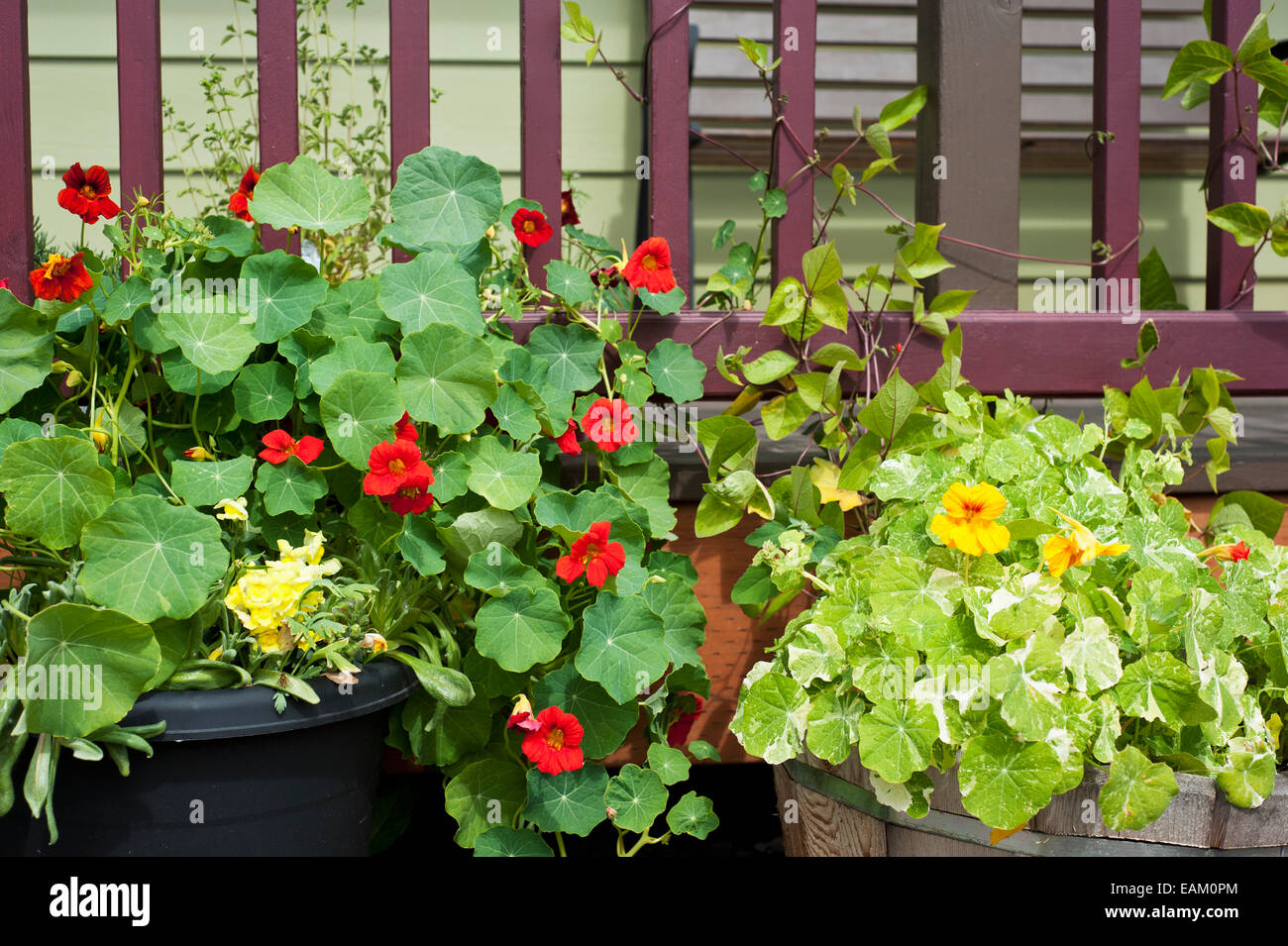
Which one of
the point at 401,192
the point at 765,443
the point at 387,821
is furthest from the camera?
the point at 765,443

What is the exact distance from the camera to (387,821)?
1.51 meters

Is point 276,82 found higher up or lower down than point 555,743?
higher up

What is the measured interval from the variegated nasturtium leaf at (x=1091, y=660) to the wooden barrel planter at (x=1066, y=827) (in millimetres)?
92

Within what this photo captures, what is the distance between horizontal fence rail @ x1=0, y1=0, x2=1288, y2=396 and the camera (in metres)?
1.45

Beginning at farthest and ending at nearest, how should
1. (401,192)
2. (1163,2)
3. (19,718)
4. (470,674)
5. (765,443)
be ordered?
(1163,2) → (765,443) → (401,192) → (470,674) → (19,718)

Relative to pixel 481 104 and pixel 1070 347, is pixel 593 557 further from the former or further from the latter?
pixel 481 104

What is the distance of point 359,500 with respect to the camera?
1.24 meters

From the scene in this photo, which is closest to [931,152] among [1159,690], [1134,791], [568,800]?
[1159,690]

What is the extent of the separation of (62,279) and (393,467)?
0.49 meters

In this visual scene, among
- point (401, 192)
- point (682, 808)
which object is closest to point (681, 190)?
point (401, 192)

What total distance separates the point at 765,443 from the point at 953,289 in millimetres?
539

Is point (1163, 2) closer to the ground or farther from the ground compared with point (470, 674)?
farther from the ground

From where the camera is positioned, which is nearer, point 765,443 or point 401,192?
point 401,192
